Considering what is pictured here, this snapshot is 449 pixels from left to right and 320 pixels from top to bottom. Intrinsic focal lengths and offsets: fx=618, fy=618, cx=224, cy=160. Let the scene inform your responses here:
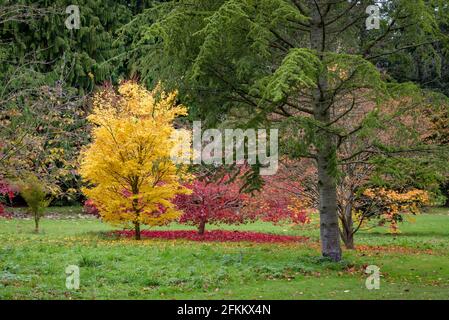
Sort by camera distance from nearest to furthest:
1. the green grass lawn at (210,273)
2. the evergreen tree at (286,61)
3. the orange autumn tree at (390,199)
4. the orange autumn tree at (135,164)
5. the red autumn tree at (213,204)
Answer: the green grass lawn at (210,273) < the evergreen tree at (286,61) < the orange autumn tree at (135,164) < the orange autumn tree at (390,199) < the red autumn tree at (213,204)

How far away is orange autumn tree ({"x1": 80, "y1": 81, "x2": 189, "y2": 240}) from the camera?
15984 mm

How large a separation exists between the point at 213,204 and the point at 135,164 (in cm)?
346

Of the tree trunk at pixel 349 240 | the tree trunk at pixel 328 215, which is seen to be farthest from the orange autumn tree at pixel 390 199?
the tree trunk at pixel 328 215

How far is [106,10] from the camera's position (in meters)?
31.4

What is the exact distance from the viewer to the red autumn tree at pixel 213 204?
18281 mm

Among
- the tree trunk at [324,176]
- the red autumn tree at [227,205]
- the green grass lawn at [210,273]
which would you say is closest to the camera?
the green grass lawn at [210,273]

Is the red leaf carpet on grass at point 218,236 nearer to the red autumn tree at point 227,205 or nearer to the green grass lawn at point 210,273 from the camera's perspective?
the red autumn tree at point 227,205

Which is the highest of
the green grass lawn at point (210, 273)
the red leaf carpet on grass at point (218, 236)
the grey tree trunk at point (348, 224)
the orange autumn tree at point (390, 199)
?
the orange autumn tree at point (390, 199)

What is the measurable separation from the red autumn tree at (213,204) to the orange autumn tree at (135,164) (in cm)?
Result: 163

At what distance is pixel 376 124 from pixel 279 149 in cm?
182

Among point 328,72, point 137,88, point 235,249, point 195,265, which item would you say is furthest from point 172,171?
point 328,72

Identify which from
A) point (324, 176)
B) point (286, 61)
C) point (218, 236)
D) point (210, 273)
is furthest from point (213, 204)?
point (286, 61)

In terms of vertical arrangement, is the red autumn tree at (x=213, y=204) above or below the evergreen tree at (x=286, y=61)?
below

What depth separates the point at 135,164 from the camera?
627 inches
